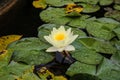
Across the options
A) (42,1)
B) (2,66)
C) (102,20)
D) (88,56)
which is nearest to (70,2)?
(42,1)

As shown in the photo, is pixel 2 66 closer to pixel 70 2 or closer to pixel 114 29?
pixel 114 29

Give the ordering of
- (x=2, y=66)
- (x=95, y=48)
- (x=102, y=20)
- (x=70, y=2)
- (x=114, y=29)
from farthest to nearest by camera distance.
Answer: (x=70, y=2), (x=102, y=20), (x=114, y=29), (x=95, y=48), (x=2, y=66)

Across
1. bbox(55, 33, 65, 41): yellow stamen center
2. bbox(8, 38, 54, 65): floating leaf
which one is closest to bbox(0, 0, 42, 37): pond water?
bbox(8, 38, 54, 65): floating leaf

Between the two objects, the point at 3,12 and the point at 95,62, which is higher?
the point at 3,12

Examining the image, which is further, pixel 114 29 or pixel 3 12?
pixel 3 12

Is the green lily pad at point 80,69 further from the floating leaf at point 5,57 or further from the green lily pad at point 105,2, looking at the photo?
the green lily pad at point 105,2

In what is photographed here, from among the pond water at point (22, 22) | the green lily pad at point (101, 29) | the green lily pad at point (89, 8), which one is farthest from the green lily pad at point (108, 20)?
the pond water at point (22, 22)
